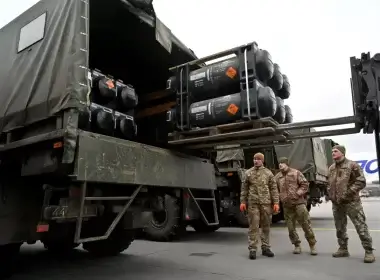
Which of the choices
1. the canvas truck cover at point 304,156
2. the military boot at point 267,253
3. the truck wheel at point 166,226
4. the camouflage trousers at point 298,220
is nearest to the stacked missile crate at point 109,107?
the truck wheel at point 166,226

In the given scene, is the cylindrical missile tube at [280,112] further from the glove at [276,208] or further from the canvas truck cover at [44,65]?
the canvas truck cover at [44,65]

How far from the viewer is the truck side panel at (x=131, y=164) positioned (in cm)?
323

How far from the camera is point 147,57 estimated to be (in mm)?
5207

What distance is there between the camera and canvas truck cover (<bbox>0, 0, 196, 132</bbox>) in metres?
3.28

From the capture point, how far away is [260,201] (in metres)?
5.53

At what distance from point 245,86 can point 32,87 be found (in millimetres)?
2307

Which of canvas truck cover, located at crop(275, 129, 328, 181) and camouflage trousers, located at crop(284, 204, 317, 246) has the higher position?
canvas truck cover, located at crop(275, 129, 328, 181)

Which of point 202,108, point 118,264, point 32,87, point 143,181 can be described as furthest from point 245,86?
point 118,264

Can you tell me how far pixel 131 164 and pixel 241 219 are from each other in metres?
6.24

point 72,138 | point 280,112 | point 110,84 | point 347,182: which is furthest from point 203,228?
point 72,138

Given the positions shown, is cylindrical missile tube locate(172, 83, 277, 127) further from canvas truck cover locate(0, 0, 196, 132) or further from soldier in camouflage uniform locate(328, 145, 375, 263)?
soldier in camouflage uniform locate(328, 145, 375, 263)

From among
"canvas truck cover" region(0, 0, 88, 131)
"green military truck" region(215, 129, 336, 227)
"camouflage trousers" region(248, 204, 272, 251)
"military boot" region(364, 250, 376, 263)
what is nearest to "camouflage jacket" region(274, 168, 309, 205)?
"camouflage trousers" region(248, 204, 272, 251)

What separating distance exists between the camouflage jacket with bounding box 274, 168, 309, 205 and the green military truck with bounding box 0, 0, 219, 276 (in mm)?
1917

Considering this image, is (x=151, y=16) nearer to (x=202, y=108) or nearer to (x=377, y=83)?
(x=202, y=108)
